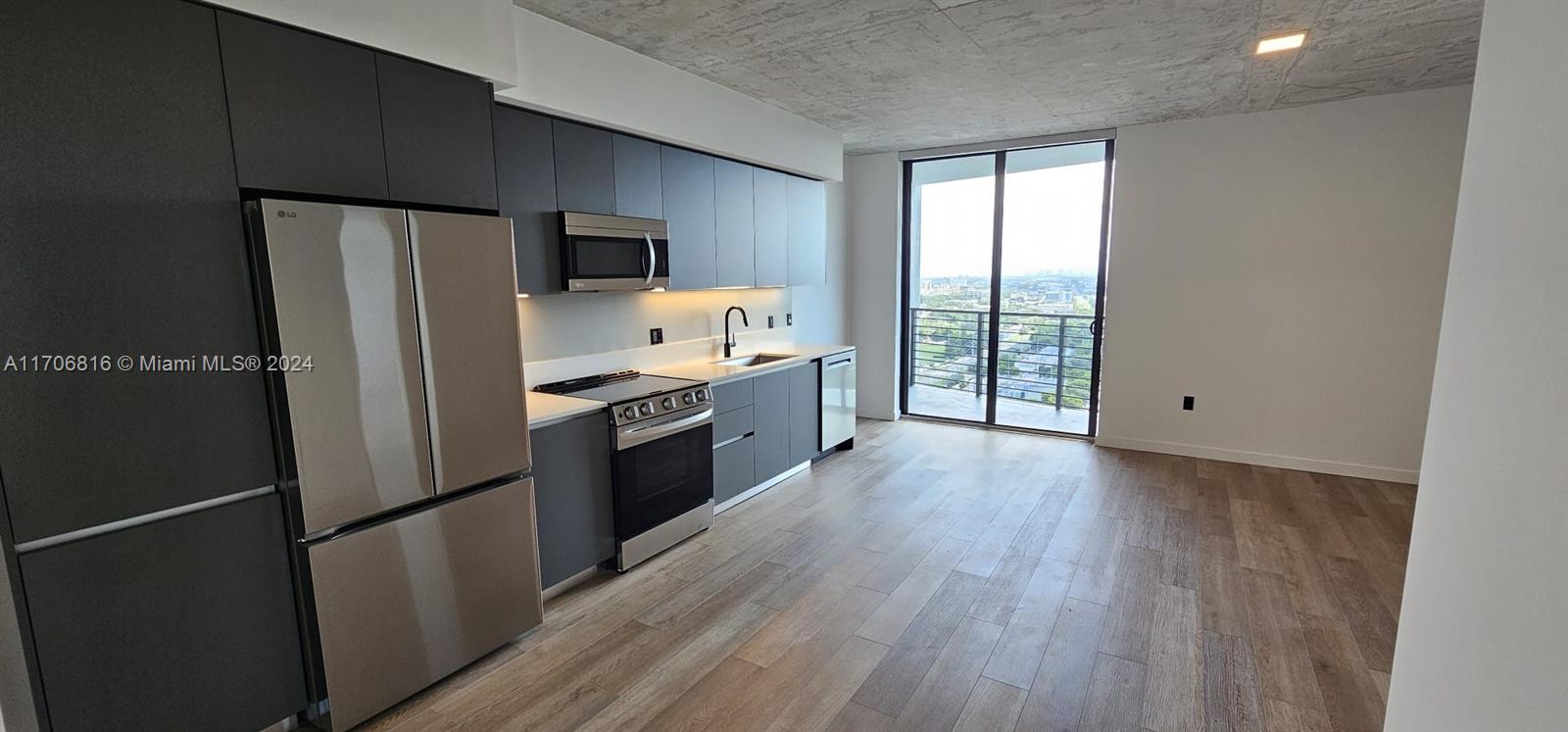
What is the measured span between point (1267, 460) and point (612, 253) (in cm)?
493

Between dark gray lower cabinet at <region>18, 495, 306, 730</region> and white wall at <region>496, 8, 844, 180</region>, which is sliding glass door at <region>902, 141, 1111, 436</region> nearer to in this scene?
white wall at <region>496, 8, 844, 180</region>

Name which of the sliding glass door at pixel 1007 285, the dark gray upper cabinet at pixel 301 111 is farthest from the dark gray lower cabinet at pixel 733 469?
the sliding glass door at pixel 1007 285

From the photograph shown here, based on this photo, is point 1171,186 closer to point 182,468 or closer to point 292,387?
point 292,387

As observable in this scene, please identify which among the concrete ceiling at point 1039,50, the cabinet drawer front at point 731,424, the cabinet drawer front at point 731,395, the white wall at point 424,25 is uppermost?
the concrete ceiling at point 1039,50

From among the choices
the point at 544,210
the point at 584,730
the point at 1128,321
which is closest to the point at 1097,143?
the point at 1128,321

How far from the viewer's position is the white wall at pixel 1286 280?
4.21m

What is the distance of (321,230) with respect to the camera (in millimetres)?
1924

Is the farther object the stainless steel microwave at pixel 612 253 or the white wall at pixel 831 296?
the white wall at pixel 831 296

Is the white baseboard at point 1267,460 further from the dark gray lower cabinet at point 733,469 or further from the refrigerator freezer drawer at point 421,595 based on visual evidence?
the refrigerator freezer drawer at point 421,595

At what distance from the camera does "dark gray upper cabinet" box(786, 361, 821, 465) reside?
453 cm

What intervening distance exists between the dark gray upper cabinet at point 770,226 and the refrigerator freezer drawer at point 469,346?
7.57 ft

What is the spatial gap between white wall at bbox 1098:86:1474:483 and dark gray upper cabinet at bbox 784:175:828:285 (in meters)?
2.34

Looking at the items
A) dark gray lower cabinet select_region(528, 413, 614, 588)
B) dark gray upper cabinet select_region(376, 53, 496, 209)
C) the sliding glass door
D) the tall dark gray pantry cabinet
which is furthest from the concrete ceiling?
dark gray lower cabinet select_region(528, 413, 614, 588)

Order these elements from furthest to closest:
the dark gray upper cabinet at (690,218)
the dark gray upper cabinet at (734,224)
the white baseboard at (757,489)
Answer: the dark gray upper cabinet at (734,224), the white baseboard at (757,489), the dark gray upper cabinet at (690,218)
